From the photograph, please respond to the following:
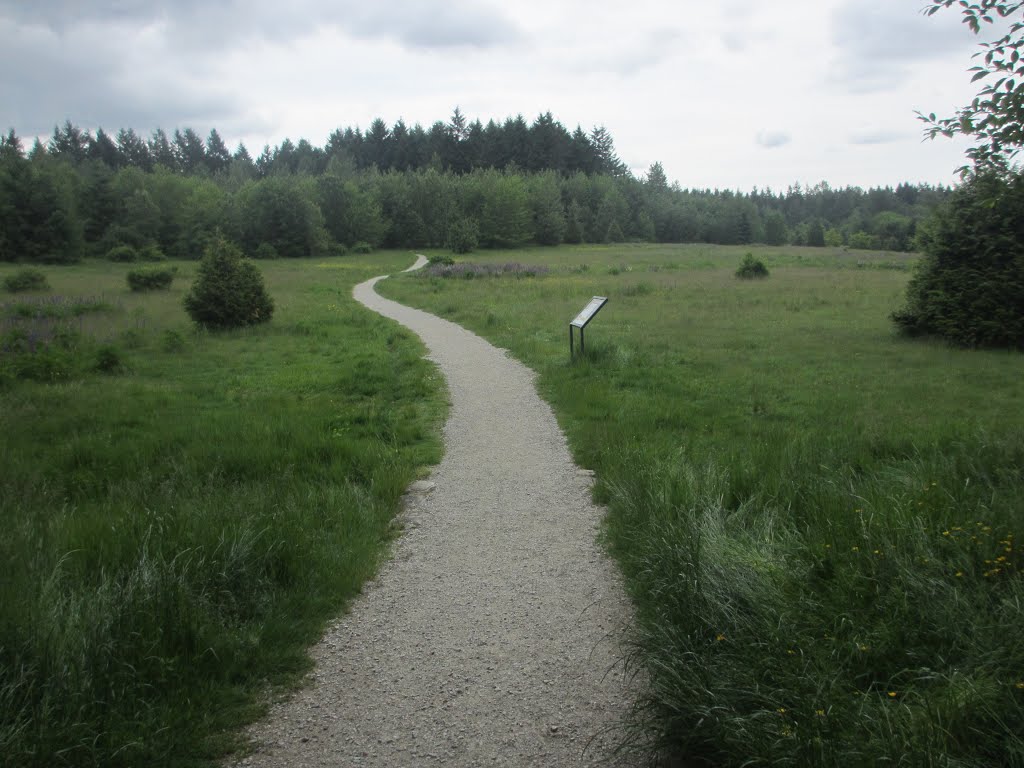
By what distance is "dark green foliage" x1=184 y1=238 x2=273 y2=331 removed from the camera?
2066cm

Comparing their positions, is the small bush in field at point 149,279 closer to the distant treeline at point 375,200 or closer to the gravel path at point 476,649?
A: the distant treeline at point 375,200

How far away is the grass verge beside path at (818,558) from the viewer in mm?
2943

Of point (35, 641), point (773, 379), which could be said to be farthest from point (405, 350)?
point (35, 641)

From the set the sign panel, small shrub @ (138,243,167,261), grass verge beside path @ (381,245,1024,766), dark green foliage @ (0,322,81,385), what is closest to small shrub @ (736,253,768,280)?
grass verge beside path @ (381,245,1024,766)

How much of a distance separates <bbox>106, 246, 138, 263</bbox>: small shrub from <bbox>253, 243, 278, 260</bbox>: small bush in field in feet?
38.2

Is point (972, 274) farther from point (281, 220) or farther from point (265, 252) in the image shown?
point (281, 220)

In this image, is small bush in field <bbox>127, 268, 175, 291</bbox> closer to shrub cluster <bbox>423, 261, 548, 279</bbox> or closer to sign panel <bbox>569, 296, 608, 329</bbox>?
shrub cluster <bbox>423, 261, 548, 279</bbox>

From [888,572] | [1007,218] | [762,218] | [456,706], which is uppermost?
[762,218]

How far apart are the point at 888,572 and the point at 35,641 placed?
4.84 m

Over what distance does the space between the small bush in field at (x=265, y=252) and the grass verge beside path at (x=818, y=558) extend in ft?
210

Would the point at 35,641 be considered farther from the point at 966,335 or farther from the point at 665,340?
the point at 966,335

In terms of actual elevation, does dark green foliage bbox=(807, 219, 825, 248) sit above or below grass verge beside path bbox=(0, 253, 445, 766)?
above

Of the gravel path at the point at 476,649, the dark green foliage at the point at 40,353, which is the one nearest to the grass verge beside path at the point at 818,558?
the gravel path at the point at 476,649

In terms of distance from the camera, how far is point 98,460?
8086mm
